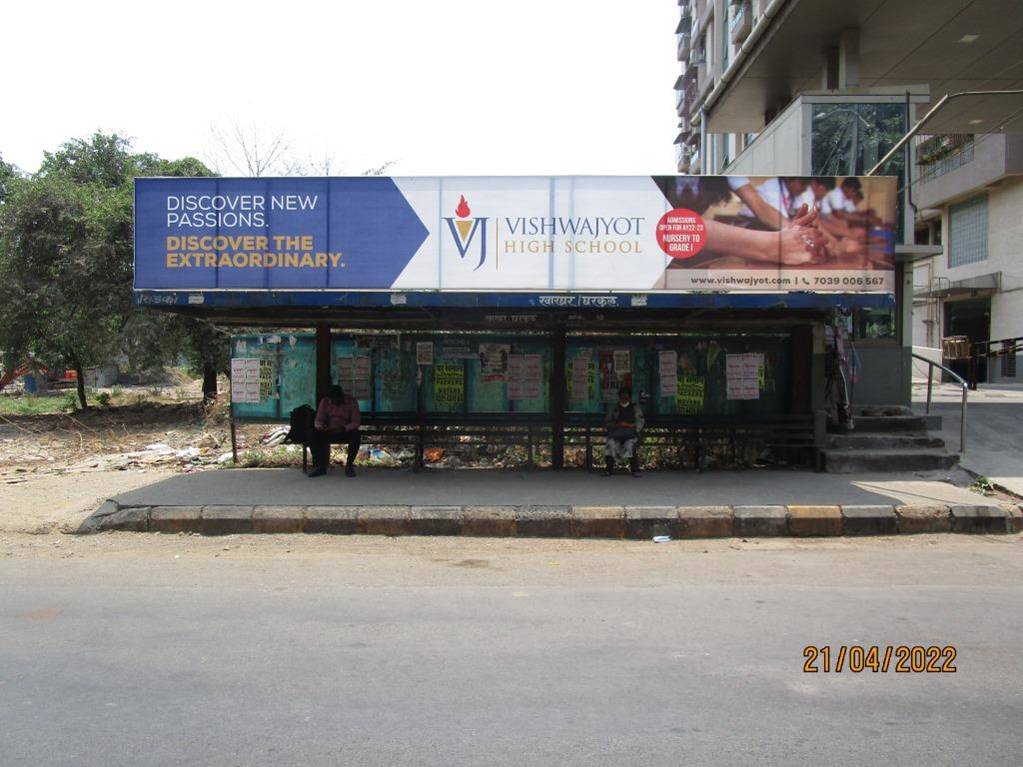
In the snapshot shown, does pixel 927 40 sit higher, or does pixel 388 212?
pixel 927 40

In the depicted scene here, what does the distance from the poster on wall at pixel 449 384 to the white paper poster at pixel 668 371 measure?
301 centimetres

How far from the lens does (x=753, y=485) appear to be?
9.38 m

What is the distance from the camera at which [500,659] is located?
436 cm

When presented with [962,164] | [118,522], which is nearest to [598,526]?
[118,522]

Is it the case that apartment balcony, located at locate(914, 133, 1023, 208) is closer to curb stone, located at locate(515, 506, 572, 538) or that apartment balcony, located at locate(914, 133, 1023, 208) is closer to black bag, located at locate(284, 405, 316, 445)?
curb stone, located at locate(515, 506, 572, 538)

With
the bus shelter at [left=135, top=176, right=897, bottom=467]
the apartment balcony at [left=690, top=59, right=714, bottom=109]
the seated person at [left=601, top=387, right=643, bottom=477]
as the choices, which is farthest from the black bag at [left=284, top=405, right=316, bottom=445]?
the apartment balcony at [left=690, top=59, right=714, bottom=109]

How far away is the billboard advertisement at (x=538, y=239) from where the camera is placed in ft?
30.3

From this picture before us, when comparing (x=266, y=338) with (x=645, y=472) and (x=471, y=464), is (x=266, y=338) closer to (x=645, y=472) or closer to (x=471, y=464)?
(x=471, y=464)

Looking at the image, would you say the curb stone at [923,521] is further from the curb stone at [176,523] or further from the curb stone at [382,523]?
the curb stone at [176,523]

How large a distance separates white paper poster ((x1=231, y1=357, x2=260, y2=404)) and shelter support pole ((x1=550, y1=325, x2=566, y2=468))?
4508 millimetres

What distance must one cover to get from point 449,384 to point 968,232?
28.7 m

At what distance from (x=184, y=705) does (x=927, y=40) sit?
1969 centimetres

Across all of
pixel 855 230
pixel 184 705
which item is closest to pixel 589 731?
pixel 184 705
